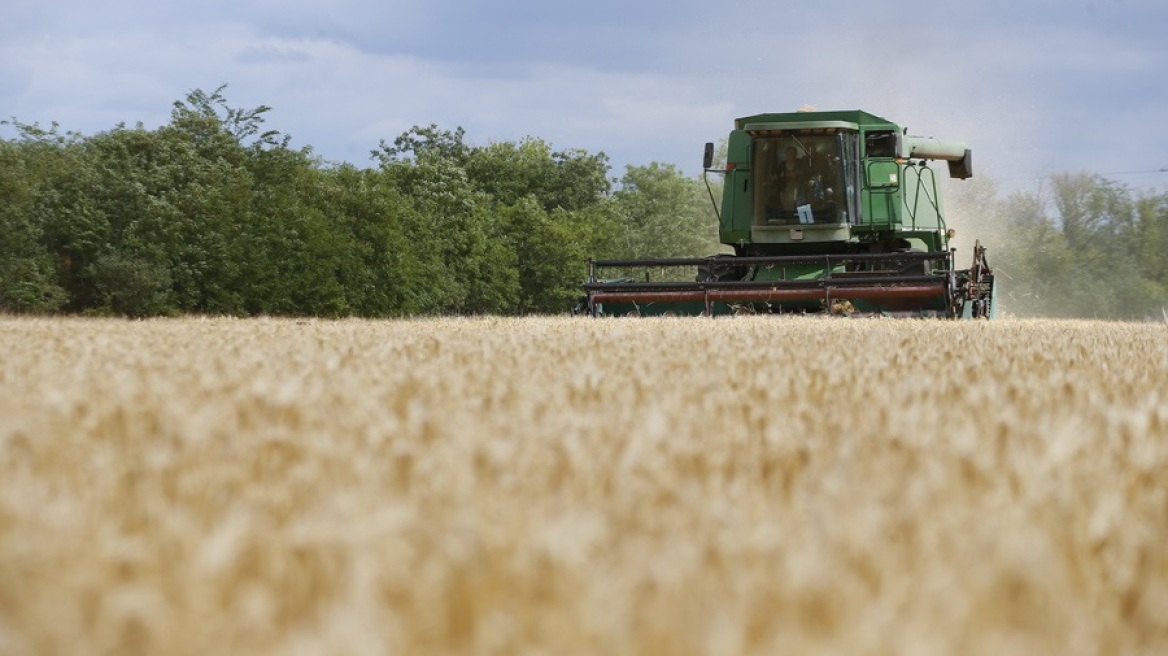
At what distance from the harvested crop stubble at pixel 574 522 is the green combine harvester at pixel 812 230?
15.1 metres

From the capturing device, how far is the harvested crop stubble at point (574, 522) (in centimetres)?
132

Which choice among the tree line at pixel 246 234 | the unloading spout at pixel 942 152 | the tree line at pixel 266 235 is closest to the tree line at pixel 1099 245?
the tree line at pixel 266 235

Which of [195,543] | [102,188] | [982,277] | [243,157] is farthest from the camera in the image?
[243,157]

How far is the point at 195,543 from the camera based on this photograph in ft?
Result: 5.33

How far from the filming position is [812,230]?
2030 cm

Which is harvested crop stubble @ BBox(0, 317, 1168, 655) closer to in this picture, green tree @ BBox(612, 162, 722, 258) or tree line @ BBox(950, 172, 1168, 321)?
green tree @ BBox(612, 162, 722, 258)

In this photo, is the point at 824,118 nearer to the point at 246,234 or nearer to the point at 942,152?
the point at 942,152

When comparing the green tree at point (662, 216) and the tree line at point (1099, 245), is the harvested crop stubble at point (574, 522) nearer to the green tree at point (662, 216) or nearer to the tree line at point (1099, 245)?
the green tree at point (662, 216)

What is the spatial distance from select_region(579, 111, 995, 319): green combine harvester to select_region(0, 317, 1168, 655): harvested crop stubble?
49.4ft

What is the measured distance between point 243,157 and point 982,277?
26.9 m

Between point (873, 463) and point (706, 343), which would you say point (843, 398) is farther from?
Result: point (706, 343)

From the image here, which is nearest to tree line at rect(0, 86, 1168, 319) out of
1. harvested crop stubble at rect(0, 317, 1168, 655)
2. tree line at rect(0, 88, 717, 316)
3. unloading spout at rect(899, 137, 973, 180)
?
tree line at rect(0, 88, 717, 316)

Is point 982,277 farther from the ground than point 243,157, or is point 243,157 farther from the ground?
point 243,157

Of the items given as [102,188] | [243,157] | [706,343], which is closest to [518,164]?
[243,157]
